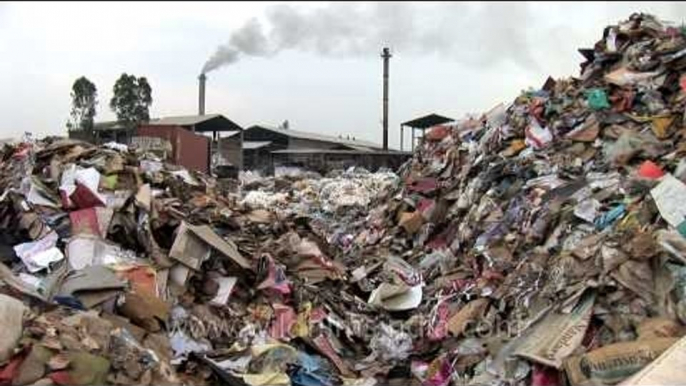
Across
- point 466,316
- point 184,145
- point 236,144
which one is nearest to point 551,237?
point 466,316

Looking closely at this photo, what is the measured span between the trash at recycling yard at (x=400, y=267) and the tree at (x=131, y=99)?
81.2 feet

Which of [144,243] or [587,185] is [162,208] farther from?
[587,185]

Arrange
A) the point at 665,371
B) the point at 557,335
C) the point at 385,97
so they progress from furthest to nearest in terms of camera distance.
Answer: the point at 385,97 → the point at 557,335 → the point at 665,371

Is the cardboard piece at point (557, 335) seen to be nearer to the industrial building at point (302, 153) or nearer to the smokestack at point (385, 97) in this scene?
the industrial building at point (302, 153)

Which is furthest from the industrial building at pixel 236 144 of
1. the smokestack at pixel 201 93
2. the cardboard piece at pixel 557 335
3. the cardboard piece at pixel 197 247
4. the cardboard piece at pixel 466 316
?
the cardboard piece at pixel 557 335

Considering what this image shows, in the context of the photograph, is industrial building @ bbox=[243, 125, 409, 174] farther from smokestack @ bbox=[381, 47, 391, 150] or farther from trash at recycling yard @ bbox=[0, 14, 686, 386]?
trash at recycling yard @ bbox=[0, 14, 686, 386]

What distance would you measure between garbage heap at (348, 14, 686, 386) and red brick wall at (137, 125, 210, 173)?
641 cm

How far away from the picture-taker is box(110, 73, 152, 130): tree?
32750mm

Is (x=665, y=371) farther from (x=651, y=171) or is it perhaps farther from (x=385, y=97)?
(x=385, y=97)

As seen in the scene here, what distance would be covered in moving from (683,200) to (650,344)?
1.62 m

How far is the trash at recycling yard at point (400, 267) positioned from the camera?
16.6 feet

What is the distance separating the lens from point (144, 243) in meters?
6.52

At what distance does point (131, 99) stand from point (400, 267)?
89.3 feet

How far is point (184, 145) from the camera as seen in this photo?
16344mm
